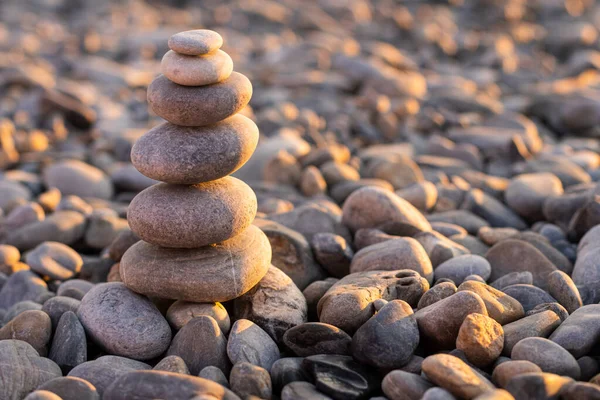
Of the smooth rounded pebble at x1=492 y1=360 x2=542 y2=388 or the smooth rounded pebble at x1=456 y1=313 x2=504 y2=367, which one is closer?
the smooth rounded pebble at x1=492 y1=360 x2=542 y2=388

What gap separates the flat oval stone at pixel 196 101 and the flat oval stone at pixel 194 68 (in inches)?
1.8

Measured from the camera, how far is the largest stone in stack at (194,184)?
3.63 meters

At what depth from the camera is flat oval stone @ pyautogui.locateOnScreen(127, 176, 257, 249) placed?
11.9 ft

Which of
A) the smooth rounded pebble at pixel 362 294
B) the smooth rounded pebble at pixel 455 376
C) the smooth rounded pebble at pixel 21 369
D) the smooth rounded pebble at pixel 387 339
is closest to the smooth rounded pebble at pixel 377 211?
the smooth rounded pebble at pixel 362 294

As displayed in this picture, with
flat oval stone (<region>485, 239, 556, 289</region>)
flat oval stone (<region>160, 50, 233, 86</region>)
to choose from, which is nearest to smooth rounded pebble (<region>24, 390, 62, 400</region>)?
flat oval stone (<region>160, 50, 233, 86</region>)

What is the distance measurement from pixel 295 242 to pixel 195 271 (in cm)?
99

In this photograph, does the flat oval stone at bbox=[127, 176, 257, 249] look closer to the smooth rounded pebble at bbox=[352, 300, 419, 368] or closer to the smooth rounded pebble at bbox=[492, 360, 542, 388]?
the smooth rounded pebble at bbox=[352, 300, 419, 368]

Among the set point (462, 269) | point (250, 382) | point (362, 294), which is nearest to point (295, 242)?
point (362, 294)

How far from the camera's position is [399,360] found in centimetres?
335

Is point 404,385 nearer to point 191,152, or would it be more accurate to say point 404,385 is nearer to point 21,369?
point 191,152

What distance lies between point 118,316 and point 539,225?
3.18m

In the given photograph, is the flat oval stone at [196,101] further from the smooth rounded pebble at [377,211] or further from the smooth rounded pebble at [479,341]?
the smooth rounded pebble at [479,341]

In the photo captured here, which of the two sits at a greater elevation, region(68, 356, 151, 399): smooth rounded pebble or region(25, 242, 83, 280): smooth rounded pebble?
region(68, 356, 151, 399): smooth rounded pebble

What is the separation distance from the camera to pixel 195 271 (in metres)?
3.69
